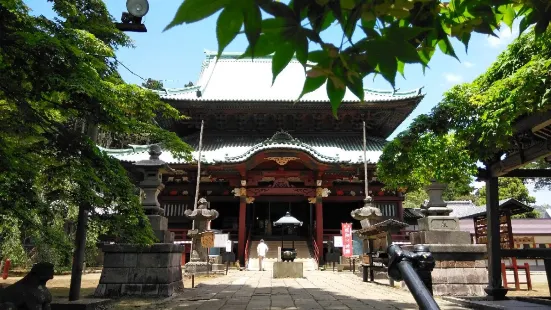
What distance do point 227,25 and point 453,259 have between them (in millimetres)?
7912

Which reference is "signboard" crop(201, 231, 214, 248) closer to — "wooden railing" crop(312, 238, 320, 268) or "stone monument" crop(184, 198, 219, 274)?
"stone monument" crop(184, 198, 219, 274)

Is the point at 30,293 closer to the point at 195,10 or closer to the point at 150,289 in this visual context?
the point at 150,289

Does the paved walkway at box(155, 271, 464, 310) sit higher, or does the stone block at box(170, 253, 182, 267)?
the stone block at box(170, 253, 182, 267)

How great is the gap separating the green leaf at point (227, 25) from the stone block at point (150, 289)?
7.94 m

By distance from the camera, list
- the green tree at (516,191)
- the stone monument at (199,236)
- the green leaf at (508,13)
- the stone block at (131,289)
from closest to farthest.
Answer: the green leaf at (508,13) < the stone block at (131,289) < the stone monument at (199,236) < the green tree at (516,191)

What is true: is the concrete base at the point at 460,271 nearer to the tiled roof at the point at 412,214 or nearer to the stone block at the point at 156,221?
the stone block at the point at 156,221

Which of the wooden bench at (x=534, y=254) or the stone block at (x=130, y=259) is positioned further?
the stone block at (x=130, y=259)

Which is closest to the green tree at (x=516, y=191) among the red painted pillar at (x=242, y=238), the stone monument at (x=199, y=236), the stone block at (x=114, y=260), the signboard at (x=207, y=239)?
the red painted pillar at (x=242, y=238)

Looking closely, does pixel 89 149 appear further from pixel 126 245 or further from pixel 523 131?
pixel 523 131

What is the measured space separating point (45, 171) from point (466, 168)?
22.2 ft

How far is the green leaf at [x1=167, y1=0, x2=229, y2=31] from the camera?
1.09 m

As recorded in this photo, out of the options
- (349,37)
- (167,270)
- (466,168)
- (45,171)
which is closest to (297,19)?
(349,37)

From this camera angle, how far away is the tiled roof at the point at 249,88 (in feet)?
70.3

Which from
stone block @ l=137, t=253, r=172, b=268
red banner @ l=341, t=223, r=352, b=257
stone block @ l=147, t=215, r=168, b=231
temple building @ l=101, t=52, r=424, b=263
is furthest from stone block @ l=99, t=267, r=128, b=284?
temple building @ l=101, t=52, r=424, b=263
